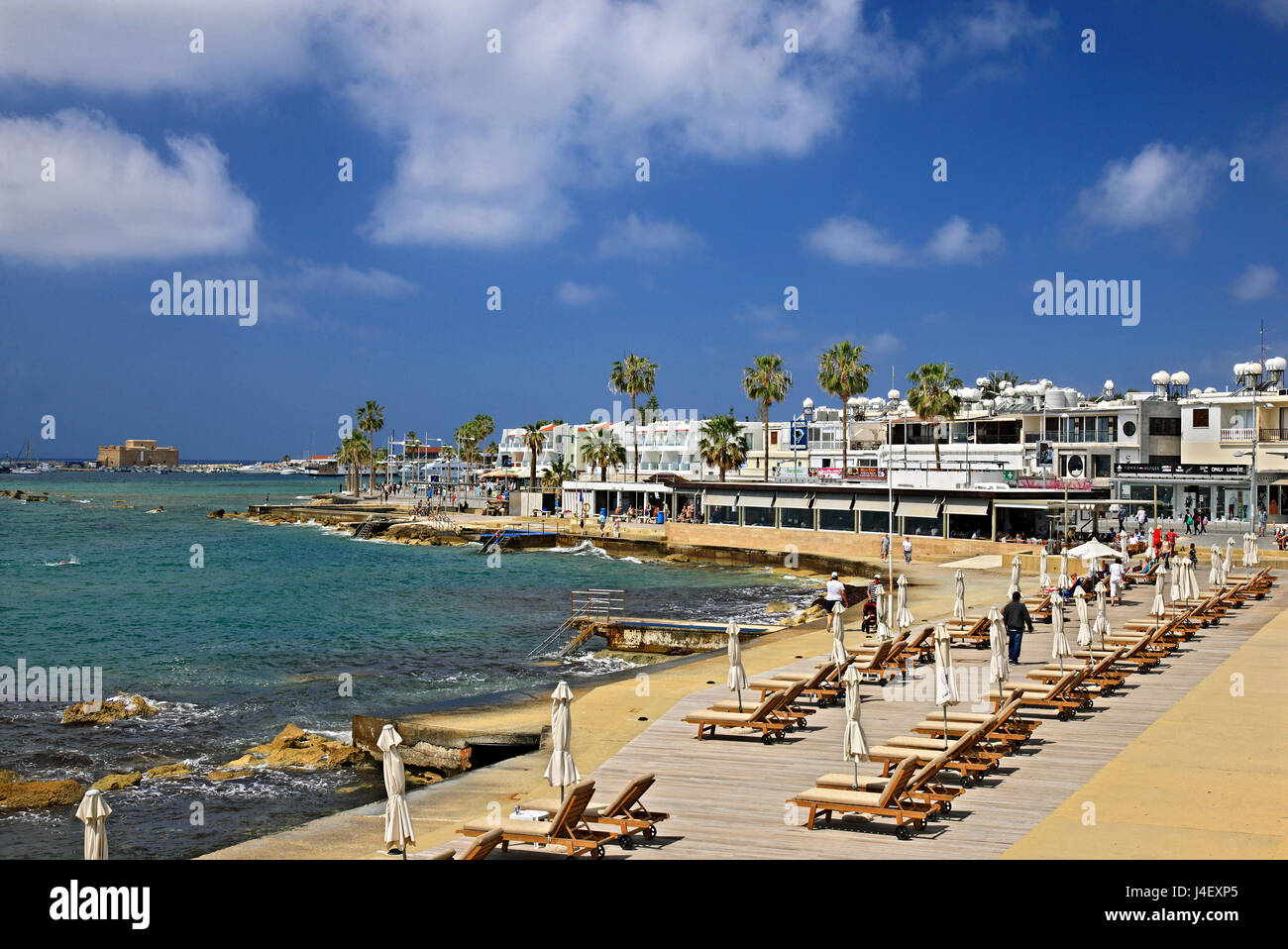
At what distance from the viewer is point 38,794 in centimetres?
1731

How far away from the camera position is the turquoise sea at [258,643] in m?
17.0

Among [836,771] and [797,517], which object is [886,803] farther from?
[797,517]

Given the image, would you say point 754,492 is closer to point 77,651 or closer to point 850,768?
point 77,651

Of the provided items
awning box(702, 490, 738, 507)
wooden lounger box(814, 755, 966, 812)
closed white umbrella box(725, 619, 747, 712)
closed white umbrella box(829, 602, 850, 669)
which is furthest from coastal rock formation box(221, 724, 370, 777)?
awning box(702, 490, 738, 507)

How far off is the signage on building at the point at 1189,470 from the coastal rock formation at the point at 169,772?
50.2 metres

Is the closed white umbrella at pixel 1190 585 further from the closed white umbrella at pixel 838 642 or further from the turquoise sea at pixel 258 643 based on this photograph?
the turquoise sea at pixel 258 643

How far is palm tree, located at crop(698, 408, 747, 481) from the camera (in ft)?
244

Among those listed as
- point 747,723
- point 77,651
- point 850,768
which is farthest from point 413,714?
point 77,651

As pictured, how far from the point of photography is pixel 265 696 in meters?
26.1

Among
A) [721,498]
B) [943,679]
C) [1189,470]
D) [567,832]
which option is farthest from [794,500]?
[567,832]

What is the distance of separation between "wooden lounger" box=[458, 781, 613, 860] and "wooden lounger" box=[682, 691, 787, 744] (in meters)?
5.03

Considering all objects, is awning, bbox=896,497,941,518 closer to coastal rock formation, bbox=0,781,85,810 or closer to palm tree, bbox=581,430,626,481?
palm tree, bbox=581,430,626,481
